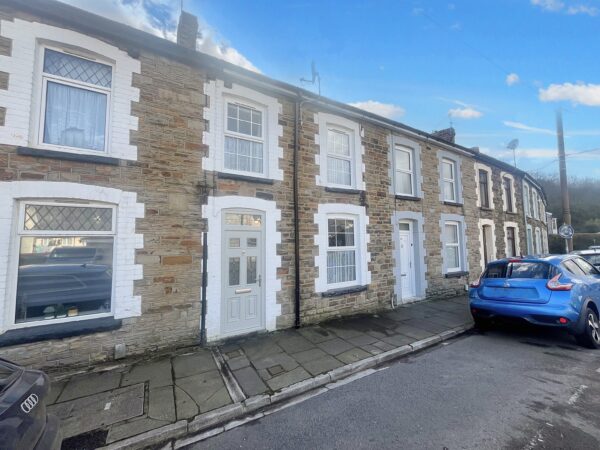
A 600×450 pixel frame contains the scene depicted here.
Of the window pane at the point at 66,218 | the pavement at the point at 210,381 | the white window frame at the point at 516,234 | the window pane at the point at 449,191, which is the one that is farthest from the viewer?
the white window frame at the point at 516,234

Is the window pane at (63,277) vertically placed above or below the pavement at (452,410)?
above

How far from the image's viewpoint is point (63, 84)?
4.68 meters

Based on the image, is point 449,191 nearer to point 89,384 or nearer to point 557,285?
point 557,285

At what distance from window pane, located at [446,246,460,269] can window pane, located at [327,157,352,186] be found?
5216 mm

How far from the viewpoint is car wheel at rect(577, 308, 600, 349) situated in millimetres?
5004

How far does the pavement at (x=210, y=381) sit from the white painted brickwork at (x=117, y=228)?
1074 mm

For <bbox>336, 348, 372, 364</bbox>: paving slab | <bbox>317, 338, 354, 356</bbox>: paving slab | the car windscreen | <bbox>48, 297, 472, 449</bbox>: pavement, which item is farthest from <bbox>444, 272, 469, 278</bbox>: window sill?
<bbox>336, 348, 372, 364</bbox>: paving slab

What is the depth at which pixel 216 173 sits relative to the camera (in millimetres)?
5656

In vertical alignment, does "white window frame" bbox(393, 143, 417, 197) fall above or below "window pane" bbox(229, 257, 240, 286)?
above

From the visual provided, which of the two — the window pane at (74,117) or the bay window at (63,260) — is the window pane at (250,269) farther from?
the window pane at (74,117)

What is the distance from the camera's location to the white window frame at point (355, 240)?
689 cm

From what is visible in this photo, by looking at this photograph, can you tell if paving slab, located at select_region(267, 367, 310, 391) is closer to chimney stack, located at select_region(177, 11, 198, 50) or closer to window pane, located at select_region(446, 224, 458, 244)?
chimney stack, located at select_region(177, 11, 198, 50)

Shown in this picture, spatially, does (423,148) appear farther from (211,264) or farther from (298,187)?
(211,264)

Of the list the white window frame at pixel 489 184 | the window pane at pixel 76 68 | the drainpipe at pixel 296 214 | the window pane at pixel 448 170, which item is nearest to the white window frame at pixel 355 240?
the drainpipe at pixel 296 214
